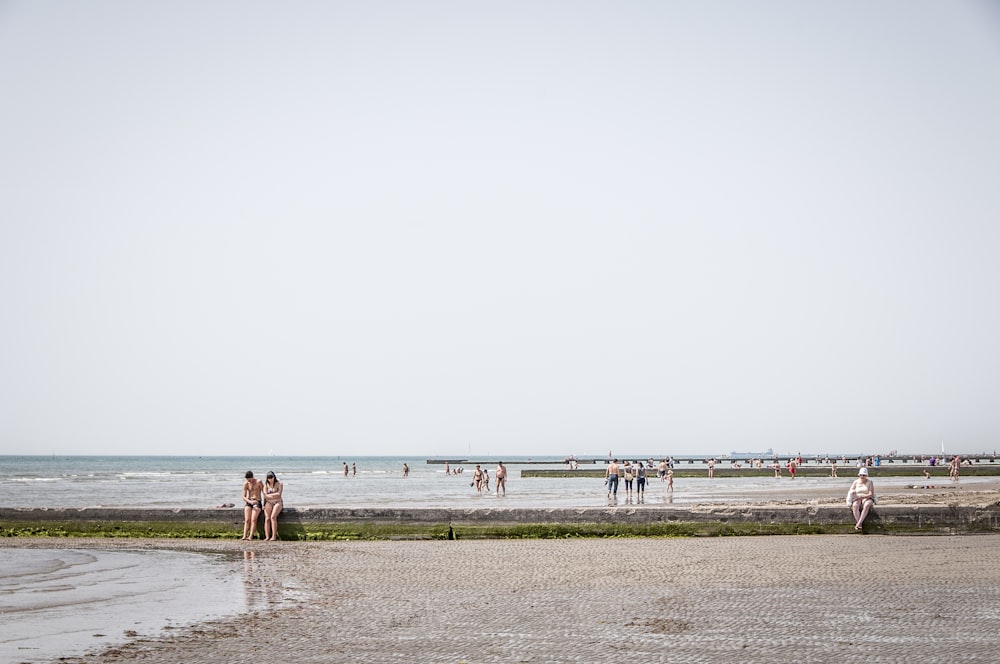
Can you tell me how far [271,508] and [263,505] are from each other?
0.27 meters

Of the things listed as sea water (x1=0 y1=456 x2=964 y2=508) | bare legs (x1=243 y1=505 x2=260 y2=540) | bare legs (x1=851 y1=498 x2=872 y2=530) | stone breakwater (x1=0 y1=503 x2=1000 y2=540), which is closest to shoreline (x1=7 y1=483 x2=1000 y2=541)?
stone breakwater (x1=0 y1=503 x2=1000 y2=540)

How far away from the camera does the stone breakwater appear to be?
72.4 ft

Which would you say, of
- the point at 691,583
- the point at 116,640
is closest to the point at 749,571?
the point at 691,583

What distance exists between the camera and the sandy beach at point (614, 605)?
962 cm

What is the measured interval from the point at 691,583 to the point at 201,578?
8.36m

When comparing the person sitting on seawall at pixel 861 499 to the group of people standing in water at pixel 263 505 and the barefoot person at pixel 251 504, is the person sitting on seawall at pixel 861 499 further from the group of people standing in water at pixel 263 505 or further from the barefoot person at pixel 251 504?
the barefoot person at pixel 251 504

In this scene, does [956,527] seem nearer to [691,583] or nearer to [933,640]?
[691,583]

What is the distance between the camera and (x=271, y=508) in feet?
74.2

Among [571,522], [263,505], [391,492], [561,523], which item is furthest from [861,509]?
[391,492]

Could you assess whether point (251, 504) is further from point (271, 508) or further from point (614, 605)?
point (614, 605)

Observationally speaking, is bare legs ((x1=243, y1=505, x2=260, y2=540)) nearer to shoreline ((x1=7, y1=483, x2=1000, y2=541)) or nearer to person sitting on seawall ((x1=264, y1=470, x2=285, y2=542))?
person sitting on seawall ((x1=264, y1=470, x2=285, y2=542))

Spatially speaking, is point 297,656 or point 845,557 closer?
point 297,656

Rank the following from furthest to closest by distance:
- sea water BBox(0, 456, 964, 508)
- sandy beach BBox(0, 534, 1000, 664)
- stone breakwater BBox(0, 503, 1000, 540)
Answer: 1. sea water BBox(0, 456, 964, 508)
2. stone breakwater BBox(0, 503, 1000, 540)
3. sandy beach BBox(0, 534, 1000, 664)

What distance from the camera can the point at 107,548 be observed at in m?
21.2
